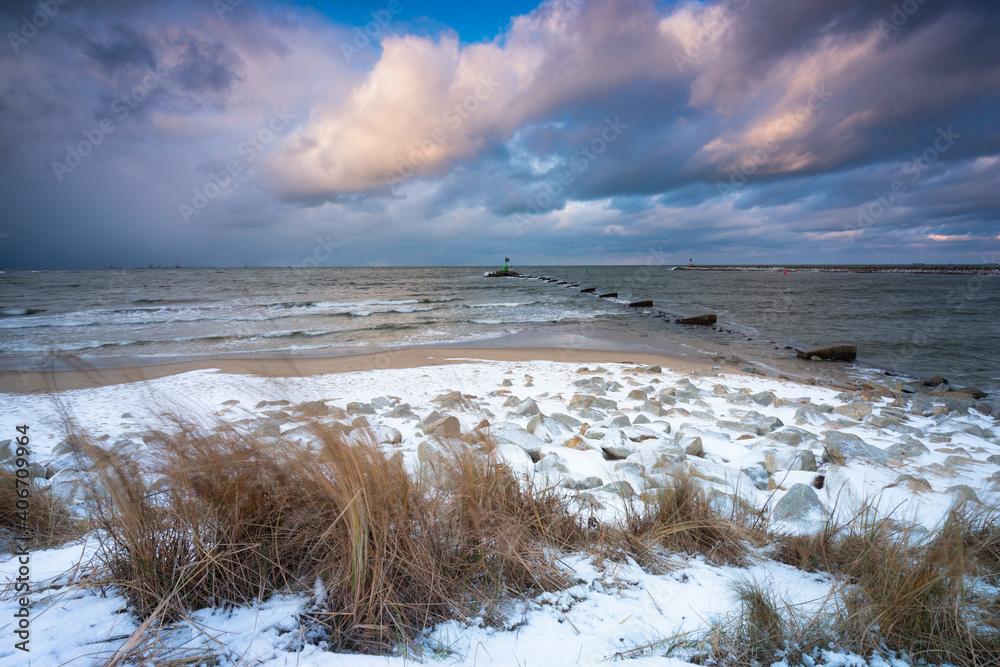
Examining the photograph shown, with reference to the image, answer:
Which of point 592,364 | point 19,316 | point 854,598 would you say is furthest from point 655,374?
point 19,316

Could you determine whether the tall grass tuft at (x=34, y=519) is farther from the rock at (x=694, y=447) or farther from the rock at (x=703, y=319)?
the rock at (x=703, y=319)

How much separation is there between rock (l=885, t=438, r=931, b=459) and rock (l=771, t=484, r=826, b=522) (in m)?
2.23

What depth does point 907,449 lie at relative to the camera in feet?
13.0

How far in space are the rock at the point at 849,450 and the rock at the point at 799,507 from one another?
1.39m

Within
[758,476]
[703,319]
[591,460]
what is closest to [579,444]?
[591,460]

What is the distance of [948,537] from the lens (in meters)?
1.82

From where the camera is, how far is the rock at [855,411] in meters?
5.13

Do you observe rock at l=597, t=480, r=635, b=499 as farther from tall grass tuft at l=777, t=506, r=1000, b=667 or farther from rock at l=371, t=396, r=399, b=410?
rock at l=371, t=396, r=399, b=410

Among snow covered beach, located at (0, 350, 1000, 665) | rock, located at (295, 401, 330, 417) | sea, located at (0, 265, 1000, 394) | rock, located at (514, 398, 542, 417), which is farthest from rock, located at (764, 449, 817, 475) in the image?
sea, located at (0, 265, 1000, 394)

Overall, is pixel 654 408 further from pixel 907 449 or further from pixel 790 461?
pixel 907 449

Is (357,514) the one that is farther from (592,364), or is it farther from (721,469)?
(592,364)

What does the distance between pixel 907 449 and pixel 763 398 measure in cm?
184

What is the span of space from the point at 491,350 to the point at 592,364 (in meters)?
3.02

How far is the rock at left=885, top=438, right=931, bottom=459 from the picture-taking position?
384 centimetres
